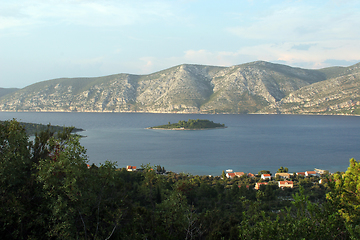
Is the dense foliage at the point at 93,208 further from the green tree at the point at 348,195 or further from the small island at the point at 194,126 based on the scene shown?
the small island at the point at 194,126

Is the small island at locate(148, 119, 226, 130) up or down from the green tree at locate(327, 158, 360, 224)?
down

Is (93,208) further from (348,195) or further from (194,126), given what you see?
(194,126)

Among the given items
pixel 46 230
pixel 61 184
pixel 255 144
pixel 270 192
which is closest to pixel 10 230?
pixel 46 230

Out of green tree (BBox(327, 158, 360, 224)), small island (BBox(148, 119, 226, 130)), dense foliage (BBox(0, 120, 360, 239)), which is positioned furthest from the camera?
small island (BBox(148, 119, 226, 130))

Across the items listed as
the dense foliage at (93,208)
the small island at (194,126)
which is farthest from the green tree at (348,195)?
the small island at (194,126)

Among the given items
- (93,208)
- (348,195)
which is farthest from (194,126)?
(93,208)

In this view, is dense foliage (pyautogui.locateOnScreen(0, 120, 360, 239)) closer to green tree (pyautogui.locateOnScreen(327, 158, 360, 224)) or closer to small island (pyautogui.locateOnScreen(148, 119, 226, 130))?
green tree (pyautogui.locateOnScreen(327, 158, 360, 224))

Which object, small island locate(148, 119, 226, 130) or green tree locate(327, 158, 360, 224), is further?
small island locate(148, 119, 226, 130)

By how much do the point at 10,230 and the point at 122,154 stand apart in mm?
63312

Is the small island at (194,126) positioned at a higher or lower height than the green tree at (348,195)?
lower

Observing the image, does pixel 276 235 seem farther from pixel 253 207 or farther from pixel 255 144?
pixel 255 144

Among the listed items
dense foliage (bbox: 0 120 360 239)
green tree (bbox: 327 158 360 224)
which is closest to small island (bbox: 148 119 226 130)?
dense foliage (bbox: 0 120 360 239)

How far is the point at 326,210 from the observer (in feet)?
30.2

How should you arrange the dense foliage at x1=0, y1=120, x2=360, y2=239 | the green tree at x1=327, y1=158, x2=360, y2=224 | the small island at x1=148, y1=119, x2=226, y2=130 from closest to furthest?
1. the dense foliage at x1=0, y1=120, x2=360, y2=239
2. the green tree at x1=327, y1=158, x2=360, y2=224
3. the small island at x1=148, y1=119, x2=226, y2=130
